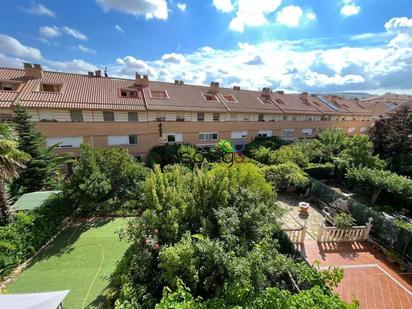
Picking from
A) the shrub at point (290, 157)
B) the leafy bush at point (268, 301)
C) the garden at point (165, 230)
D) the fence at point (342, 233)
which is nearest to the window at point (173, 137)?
the garden at point (165, 230)

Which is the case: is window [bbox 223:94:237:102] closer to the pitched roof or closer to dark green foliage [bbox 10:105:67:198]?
the pitched roof

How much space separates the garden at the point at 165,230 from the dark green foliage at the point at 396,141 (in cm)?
411

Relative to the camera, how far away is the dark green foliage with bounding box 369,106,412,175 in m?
19.8

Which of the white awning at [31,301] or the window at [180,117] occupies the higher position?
the window at [180,117]

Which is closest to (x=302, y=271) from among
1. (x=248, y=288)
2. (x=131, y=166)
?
(x=248, y=288)

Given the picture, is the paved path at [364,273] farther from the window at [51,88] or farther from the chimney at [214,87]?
the window at [51,88]

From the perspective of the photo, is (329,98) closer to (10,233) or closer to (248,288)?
(248,288)

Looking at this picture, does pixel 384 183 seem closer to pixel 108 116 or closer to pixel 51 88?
pixel 108 116

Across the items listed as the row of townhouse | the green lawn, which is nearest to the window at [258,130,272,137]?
the row of townhouse

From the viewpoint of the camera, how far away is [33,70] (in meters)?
20.2

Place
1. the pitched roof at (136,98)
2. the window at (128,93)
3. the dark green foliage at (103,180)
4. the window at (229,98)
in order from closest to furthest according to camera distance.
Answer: the dark green foliage at (103,180) < the pitched roof at (136,98) < the window at (128,93) < the window at (229,98)

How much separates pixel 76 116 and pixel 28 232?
12586 mm

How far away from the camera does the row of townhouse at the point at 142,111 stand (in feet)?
62.0

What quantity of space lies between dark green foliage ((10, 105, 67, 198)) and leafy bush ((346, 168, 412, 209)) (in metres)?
24.9
